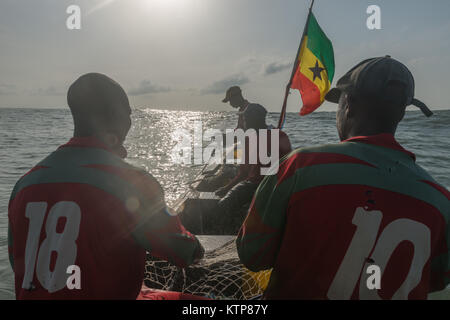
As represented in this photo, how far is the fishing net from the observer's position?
325 centimetres

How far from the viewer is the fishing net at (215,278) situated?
325 cm

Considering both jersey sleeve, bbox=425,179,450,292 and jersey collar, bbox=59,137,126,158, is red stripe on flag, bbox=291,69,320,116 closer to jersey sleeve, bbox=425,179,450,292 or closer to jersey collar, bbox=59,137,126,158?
jersey sleeve, bbox=425,179,450,292

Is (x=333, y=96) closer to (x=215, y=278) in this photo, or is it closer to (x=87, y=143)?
(x=87, y=143)

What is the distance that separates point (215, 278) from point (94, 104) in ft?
7.62

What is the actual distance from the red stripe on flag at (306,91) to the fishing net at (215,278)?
2.77m

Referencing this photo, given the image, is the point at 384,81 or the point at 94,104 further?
A: the point at 94,104

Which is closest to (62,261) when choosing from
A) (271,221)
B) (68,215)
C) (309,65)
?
(68,215)

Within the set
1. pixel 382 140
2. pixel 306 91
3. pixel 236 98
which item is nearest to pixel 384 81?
pixel 382 140

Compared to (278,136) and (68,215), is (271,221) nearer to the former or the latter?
(68,215)

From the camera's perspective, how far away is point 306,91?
5121 mm

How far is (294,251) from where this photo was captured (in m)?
1.58

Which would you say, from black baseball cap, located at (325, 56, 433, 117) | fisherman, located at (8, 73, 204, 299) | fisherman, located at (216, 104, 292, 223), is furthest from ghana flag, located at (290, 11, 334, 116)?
fisherman, located at (8, 73, 204, 299)

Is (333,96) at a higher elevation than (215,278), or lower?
higher

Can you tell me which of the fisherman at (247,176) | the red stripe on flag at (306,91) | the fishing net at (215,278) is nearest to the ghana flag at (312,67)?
the red stripe on flag at (306,91)
